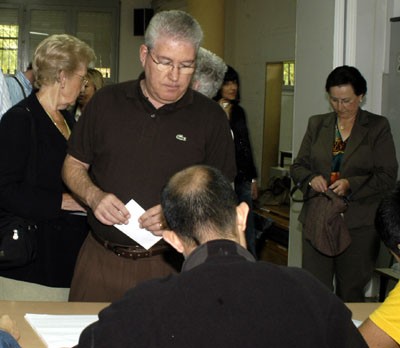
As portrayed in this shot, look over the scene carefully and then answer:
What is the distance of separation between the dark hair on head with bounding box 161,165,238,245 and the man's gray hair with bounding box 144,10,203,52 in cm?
122

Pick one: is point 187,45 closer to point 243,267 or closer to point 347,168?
point 243,267

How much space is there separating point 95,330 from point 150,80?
1528 mm

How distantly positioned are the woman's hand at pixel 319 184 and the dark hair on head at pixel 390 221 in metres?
2.05

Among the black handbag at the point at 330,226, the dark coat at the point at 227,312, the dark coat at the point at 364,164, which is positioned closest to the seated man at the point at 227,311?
the dark coat at the point at 227,312

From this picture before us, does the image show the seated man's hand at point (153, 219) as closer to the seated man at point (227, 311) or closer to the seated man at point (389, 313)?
the seated man at point (389, 313)

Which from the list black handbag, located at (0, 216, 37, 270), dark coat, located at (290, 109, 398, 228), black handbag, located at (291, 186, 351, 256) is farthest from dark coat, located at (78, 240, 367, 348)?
dark coat, located at (290, 109, 398, 228)

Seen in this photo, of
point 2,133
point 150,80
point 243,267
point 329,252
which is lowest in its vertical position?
point 329,252

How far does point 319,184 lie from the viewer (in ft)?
13.9

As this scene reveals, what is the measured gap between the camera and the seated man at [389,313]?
6.65 ft

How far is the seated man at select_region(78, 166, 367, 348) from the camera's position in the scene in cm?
131

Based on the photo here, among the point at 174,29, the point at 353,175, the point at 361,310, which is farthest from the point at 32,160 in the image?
the point at 353,175

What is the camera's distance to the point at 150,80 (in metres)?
2.79

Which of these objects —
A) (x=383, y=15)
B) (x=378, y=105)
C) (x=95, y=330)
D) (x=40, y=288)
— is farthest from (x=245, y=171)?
(x=95, y=330)

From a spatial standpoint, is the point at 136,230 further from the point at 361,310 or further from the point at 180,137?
the point at 361,310
